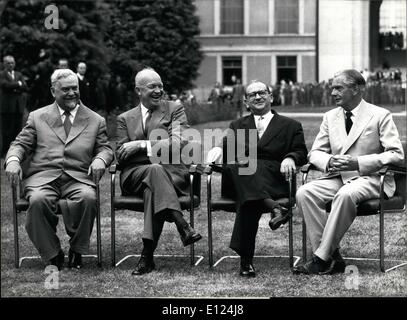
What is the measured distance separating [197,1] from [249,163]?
22209mm

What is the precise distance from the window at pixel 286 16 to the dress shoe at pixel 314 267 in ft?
69.9

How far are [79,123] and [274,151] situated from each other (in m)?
1.41

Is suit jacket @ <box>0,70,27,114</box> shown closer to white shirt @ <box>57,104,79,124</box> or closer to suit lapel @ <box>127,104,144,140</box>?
white shirt @ <box>57,104,79,124</box>

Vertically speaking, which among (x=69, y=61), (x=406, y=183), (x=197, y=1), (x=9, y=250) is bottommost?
(x=9, y=250)

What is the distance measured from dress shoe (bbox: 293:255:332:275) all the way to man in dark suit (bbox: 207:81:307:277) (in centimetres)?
32

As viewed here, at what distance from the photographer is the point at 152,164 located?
5594 mm

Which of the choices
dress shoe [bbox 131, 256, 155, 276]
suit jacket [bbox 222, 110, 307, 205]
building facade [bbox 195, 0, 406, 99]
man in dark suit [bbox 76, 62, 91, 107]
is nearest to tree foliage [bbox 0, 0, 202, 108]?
man in dark suit [bbox 76, 62, 91, 107]

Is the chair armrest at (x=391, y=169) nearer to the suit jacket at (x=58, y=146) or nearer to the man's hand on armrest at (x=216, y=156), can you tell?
the man's hand on armrest at (x=216, y=156)

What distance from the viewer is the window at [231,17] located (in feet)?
89.8

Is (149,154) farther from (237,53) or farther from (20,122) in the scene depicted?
(237,53)

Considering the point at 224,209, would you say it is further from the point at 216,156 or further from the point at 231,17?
the point at 231,17

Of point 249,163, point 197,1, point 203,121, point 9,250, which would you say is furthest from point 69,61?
point 197,1

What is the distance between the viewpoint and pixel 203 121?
659 inches

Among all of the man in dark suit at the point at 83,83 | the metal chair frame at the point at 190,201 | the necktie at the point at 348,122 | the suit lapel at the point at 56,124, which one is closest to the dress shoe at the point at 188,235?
the metal chair frame at the point at 190,201
